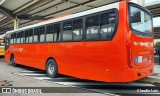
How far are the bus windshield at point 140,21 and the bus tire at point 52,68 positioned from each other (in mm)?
4263

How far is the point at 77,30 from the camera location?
8.90 metres

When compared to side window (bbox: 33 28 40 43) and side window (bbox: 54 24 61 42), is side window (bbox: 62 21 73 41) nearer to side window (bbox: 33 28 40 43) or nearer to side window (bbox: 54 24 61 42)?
side window (bbox: 54 24 61 42)

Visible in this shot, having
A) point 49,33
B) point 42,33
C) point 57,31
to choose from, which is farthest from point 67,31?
point 42,33

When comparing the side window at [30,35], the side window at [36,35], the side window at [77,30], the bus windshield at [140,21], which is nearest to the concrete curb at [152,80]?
the bus windshield at [140,21]

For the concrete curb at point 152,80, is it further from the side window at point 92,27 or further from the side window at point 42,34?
the side window at point 42,34

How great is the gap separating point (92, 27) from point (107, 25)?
0.75 m

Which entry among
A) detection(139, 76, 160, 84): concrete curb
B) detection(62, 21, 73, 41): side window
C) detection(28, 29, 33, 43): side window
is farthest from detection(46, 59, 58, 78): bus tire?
detection(139, 76, 160, 84): concrete curb

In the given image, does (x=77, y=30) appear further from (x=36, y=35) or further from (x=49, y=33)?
(x=36, y=35)

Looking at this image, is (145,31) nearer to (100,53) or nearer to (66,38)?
(100,53)

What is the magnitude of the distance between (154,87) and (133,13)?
115 inches

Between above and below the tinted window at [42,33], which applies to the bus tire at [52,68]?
below

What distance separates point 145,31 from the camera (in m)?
8.15

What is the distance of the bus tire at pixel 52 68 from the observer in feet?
33.9

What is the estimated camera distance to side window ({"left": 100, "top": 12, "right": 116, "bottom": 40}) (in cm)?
739
